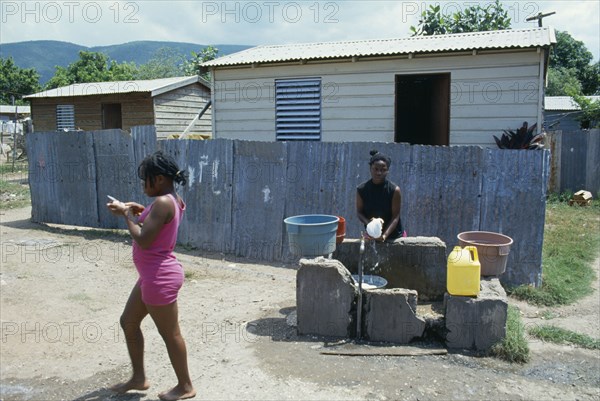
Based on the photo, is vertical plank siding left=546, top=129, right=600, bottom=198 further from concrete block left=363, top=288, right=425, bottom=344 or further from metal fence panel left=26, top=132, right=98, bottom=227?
metal fence panel left=26, top=132, right=98, bottom=227

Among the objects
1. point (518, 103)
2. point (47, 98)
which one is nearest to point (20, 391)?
point (518, 103)

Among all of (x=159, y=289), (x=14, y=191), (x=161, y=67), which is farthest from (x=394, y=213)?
(x=161, y=67)

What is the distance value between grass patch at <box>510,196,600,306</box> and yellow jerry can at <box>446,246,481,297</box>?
2101 mm

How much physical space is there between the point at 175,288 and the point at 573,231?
345 inches

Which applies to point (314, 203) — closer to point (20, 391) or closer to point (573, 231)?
point (20, 391)

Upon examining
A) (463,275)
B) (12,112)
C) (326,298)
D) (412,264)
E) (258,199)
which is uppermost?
(12,112)

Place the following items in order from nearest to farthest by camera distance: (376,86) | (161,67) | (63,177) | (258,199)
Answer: (258,199) < (376,86) < (63,177) < (161,67)

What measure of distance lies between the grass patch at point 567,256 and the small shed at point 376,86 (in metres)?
2.16

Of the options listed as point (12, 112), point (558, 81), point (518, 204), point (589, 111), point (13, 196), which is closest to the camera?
point (518, 204)

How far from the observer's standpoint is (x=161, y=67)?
56.6m

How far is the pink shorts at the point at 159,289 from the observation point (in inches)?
130

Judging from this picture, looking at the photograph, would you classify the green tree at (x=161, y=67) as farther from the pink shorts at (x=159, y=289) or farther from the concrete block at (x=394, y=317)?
the pink shorts at (x=159, y=289)

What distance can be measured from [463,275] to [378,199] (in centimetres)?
121

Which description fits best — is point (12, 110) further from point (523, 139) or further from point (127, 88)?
point (523, 139)
